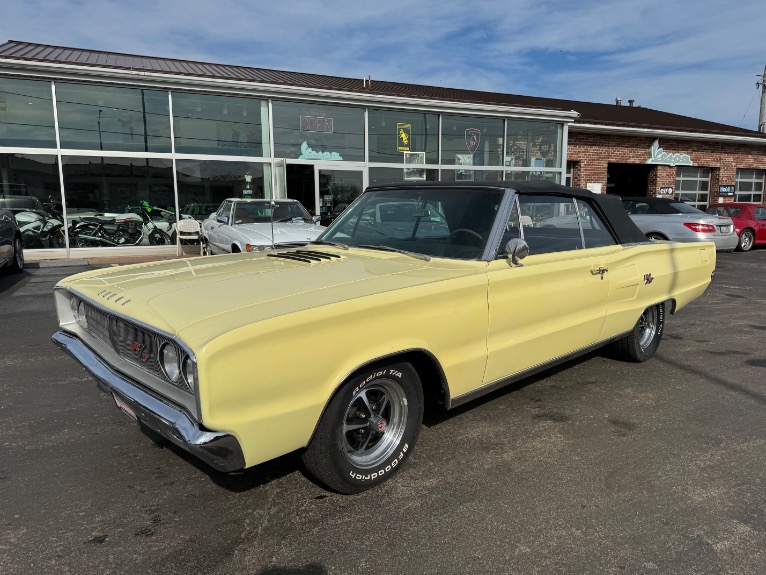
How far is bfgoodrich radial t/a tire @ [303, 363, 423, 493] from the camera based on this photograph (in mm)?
2480

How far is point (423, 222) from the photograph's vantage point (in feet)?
12.2

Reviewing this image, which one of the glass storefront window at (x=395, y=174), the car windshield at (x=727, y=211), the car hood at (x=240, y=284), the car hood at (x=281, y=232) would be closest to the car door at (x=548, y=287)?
the car hood at (x=240, y=284)

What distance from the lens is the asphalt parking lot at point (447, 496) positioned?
89.0 inches

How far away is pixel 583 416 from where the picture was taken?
12.3 ft

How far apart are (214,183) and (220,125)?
145 cm

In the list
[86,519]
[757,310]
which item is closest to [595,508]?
[86,519]

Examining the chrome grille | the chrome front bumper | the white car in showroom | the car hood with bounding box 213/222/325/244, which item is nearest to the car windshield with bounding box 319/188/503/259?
the chrome grille

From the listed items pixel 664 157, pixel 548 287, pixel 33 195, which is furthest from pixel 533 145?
pixel 548 287

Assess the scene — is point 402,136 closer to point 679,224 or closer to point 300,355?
point 679,224

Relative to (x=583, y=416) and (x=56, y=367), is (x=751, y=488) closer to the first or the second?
(x=583, y=416)

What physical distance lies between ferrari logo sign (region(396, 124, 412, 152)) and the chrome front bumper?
13.6 metres

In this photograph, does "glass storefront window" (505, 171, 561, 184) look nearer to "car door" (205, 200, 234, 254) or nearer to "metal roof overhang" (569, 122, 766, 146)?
"metal roof overhang" (569, 122, 766, 146)

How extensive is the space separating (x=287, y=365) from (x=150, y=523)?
1066 millimetres

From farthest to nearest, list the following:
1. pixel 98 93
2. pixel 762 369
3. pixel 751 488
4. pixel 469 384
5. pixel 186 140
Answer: pixel 186 140
pixel 98 93
pixel 762 369
pixel 469 384
pixel 751 488
